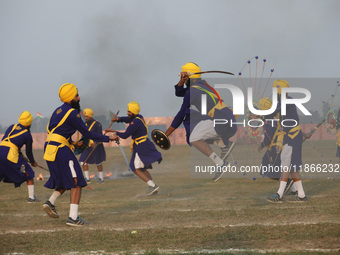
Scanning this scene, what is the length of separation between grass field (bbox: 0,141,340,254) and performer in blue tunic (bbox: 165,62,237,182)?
1250 mm

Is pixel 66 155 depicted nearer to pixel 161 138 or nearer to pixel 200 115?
pixel 161 138

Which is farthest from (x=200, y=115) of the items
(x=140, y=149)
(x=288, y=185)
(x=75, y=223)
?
(x=75, y=223)

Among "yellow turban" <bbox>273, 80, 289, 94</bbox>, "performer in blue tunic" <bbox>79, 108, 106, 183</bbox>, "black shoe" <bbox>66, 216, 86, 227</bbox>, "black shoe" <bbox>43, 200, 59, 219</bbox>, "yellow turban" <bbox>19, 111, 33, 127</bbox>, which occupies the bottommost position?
"black shoe" <bbox>66, 216, 86, 227</bbox>

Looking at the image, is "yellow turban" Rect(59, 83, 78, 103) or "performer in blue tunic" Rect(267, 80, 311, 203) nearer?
"yellow turban" Rect(59, 83, 78, 103)

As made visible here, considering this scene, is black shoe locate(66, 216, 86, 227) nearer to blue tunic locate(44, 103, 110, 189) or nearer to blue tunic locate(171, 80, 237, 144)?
blue tunic locate(44, 103, 110, 189)

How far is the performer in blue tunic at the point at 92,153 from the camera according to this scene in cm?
1734

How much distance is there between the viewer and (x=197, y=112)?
10719 mm

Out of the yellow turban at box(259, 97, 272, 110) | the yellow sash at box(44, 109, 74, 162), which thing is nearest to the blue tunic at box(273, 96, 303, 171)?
the yellow turban at box(259, 97, 272, 110)

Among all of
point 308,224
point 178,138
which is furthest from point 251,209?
point 178,138

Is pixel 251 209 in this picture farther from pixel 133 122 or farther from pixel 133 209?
pixel 133 122

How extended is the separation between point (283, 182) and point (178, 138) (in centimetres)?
3402

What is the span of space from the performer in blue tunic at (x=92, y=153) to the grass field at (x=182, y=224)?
151 inches

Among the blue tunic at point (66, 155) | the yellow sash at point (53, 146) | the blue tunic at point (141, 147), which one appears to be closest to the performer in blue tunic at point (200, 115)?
the blue tunic at point (66, 155)

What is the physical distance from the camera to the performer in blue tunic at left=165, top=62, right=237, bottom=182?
33.8 ft
